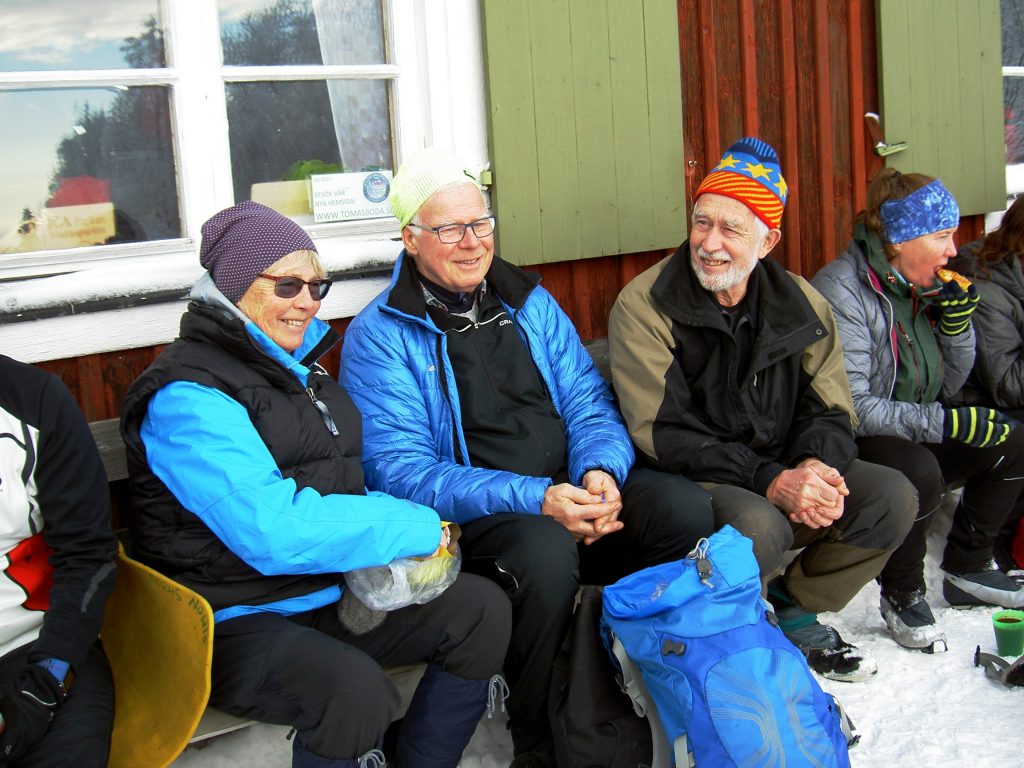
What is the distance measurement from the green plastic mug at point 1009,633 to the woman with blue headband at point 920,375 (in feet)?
0.74

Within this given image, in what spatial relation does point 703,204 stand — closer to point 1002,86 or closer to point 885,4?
point 885,4

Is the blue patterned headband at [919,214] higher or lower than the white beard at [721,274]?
higher

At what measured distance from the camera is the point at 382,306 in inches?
121

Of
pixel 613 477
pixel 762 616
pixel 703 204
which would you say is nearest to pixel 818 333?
pixel 703 204

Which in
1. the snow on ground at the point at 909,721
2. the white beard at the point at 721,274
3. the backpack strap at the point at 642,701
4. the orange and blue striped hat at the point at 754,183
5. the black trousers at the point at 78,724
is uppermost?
the orange and blue striped hat at the point at 754,183

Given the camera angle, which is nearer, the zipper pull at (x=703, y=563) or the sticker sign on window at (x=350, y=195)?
the zipper pull at (x=703, y=563)

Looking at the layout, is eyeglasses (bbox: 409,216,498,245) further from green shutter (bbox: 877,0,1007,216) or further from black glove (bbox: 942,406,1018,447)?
green shutter (bbox: 877,0,1007,216)

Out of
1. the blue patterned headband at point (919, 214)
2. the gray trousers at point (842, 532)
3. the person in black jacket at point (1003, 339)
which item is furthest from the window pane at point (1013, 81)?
the gray trousers at point (842, 532)

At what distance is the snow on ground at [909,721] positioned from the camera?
2.91 metres

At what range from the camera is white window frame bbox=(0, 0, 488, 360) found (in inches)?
118

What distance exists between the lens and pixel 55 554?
7.75 feet

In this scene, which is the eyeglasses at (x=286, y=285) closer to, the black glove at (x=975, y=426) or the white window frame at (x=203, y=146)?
the white window frame at (x=203, y=146)

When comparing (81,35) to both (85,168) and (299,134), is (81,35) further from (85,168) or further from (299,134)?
(299,134)

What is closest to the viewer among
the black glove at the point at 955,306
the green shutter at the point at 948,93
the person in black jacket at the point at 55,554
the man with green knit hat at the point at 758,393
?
the person in black jacket at the point at 55,554
